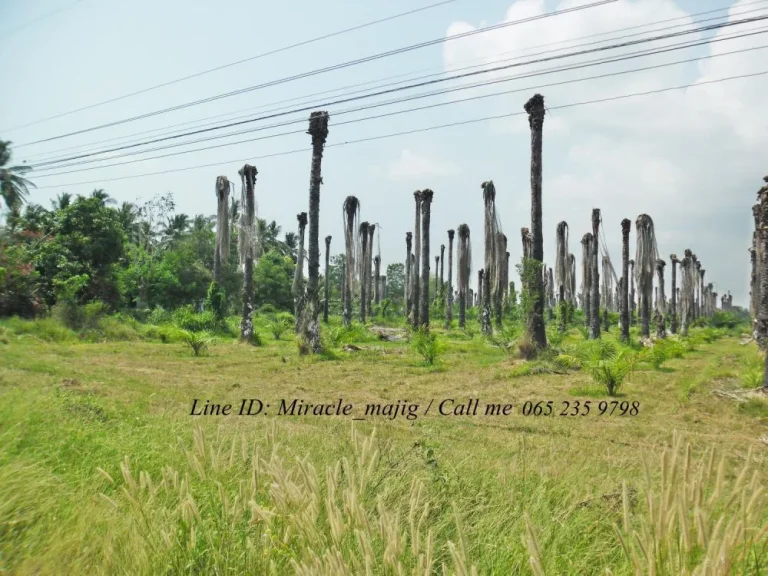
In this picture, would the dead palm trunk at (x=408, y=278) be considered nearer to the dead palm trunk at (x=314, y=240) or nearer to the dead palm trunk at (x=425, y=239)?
the dead palm trunk at (x=425, y=239)

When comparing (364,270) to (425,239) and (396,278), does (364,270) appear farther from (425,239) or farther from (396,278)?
(396,278)

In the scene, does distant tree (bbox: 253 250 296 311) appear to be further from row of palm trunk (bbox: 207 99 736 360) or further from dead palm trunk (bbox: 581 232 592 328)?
dead palm trunk (bbox: 581 232 592 328)

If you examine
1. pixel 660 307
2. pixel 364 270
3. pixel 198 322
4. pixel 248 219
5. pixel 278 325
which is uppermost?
pixel 248 219

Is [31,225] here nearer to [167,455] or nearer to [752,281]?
[167,455]

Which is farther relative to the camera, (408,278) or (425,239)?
(408,278)

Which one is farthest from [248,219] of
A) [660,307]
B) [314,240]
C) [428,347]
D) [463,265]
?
[660,307]

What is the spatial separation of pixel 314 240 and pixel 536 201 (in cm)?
687

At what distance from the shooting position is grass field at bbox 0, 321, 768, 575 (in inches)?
78.6

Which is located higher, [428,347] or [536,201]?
[536,201]

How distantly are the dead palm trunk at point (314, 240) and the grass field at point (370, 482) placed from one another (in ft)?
22.7

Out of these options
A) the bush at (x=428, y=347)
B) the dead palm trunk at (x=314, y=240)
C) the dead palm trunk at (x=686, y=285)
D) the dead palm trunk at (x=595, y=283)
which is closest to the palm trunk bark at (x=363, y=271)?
the dead palm trunk at (x=595, y=283)

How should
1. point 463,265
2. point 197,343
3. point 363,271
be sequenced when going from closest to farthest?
point 197,343, point 463,265, point 363,271

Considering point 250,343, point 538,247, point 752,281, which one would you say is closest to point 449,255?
point 752,281

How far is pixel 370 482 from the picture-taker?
3.53 meters
